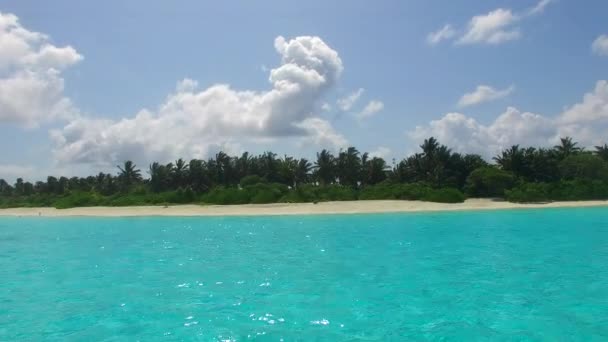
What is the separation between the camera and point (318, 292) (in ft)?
39.6

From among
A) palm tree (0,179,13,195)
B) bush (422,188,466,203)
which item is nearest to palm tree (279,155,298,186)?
bush (422,188,466,203)

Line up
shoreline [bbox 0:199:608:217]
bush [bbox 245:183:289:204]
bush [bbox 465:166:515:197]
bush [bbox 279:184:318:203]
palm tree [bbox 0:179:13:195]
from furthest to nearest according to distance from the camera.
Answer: palm tree [bbox 0:179:13:195] → bush [bbox 245:183:289:204] → bush [bbox 279:184:318:203] → bush [bbox 465:166:515:197] → shoreline [bbox 0:199:608:217]

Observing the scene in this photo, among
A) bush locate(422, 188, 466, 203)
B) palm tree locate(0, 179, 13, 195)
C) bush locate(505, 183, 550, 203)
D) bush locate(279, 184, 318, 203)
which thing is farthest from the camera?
palm tree locate(0, 179, 13, 195)

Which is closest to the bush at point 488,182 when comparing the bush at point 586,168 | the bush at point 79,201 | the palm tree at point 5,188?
the bush at point 586,168

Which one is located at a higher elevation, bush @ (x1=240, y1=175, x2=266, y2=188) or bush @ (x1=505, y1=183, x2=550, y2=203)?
bush @ (x1=240, y1=175, x2=266, y2=188)

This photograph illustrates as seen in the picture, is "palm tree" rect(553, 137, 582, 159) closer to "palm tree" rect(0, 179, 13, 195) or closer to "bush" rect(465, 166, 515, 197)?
"bush" rect(465, 166, 515, 197)

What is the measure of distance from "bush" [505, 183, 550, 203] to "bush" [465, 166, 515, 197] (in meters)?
2.74

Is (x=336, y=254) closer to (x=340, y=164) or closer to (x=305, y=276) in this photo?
(x=305, y=276)

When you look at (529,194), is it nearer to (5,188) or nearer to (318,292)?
(318,292)

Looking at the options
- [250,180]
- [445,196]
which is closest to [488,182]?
[445,196]

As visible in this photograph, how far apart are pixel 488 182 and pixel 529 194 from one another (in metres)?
5.55

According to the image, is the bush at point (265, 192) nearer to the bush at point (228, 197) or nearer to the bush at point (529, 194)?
the bush at point (228, 197)

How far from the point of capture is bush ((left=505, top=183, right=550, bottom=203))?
5647cm

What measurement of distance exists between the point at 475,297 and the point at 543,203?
50.8 meters
